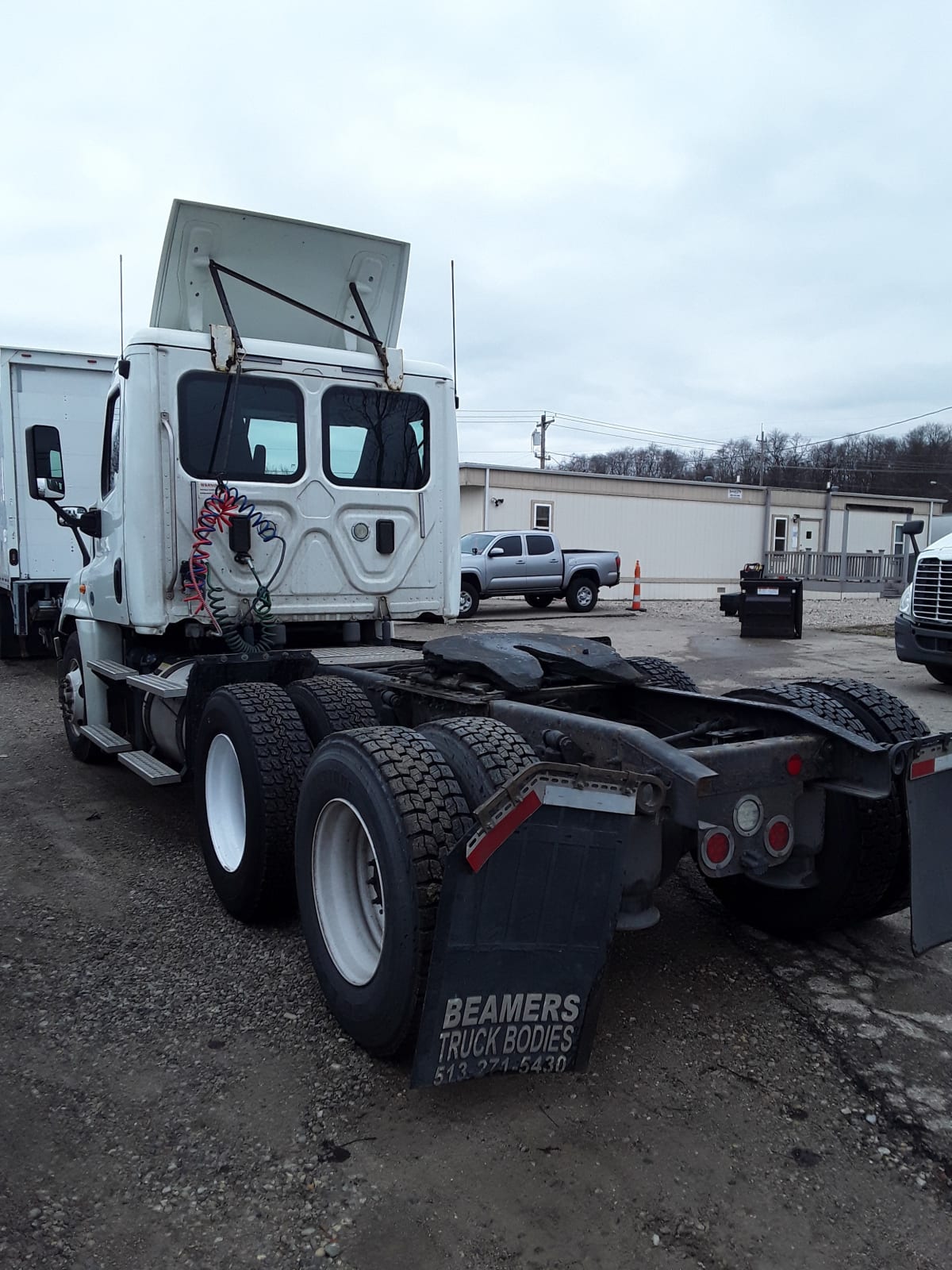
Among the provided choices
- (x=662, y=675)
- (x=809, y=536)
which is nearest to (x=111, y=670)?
(x=662, y=675)

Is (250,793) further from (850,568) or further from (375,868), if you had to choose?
(850,568)

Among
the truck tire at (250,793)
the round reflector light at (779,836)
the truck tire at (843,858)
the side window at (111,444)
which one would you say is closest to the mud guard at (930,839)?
the truck tire at (843,858)

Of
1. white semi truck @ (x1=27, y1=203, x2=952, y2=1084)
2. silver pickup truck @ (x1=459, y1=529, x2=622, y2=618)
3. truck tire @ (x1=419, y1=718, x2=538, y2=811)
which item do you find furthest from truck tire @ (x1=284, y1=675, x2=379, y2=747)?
silver pickup truck @ (x1=459, y1=529, x2=622, y2=618)

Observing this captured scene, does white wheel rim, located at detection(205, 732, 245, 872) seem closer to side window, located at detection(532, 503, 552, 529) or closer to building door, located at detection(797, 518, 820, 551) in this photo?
side window, located at detection(532, 503, 552, 529)

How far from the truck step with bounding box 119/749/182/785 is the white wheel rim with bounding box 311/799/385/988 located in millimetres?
1808

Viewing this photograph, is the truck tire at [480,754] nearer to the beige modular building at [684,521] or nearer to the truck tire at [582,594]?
Result: the truck tire at [582,594]

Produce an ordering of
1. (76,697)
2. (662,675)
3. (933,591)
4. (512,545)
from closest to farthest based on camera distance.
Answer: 1. (662,675)
2. (76,697)
3. (933,591)
4. (512,545)

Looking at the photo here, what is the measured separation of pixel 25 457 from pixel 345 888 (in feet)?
28.6

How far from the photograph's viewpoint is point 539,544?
22.4 meters

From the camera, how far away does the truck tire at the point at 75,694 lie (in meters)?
6.64

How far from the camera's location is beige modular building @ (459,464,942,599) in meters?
29.2

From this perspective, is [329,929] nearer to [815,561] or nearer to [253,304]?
[253,304]

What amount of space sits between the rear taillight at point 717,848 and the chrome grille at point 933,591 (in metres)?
8.24

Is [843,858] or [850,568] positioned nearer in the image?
[843,858]
